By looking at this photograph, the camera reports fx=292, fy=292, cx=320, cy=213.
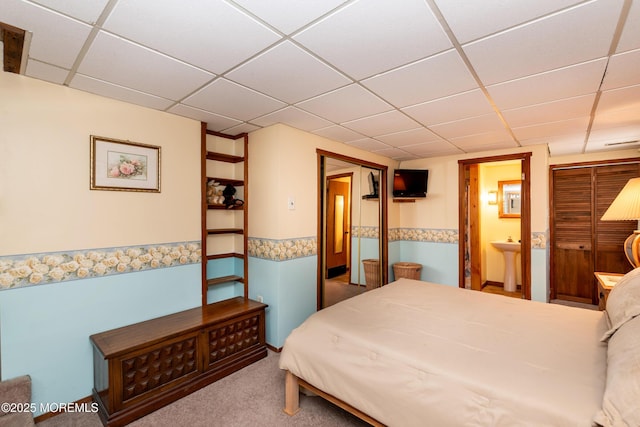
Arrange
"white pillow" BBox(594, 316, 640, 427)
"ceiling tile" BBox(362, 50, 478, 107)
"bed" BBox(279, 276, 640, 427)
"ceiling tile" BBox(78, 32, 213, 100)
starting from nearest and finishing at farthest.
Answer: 1. "white pillow" BBox(594, 316, 640, 427)
2. "bed" BBox(279, 276, 640, 427)
3. "ceiling tile" BBox(78, 32, 213, 100)
4. "ceiling tile" BBox(362, 50, 478, 107)

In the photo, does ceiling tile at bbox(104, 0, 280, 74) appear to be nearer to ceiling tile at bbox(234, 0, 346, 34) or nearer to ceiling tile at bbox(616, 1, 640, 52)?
ceiling tile at bbox(234, 0, 346, 34)

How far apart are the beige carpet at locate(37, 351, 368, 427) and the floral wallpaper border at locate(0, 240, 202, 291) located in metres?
1.03

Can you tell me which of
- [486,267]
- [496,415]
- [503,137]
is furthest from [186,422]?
[486,267]

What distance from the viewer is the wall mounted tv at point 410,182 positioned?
4.84m

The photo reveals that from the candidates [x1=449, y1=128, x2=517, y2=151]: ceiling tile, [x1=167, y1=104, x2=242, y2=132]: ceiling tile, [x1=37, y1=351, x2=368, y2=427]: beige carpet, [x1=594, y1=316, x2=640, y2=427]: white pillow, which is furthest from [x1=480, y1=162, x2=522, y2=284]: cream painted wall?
[x1=167, y1=104, x2=242, y2=132]: ceiling tile

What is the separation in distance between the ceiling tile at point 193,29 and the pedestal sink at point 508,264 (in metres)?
5.25

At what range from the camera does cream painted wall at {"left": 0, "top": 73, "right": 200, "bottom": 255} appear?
2.04 m

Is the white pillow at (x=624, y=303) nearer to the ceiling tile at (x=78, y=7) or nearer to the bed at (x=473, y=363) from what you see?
the bed at (x=473, y=363)

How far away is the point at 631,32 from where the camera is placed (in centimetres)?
152

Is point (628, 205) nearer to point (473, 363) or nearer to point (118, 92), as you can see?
point (473, 363)

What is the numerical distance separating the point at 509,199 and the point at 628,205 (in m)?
2.69

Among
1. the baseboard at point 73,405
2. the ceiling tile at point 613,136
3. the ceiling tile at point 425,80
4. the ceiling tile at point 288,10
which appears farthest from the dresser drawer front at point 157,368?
the ceiling tile at point 613,136

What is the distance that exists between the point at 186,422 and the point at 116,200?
185 cm

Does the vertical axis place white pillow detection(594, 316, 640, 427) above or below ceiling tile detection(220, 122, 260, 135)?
below
